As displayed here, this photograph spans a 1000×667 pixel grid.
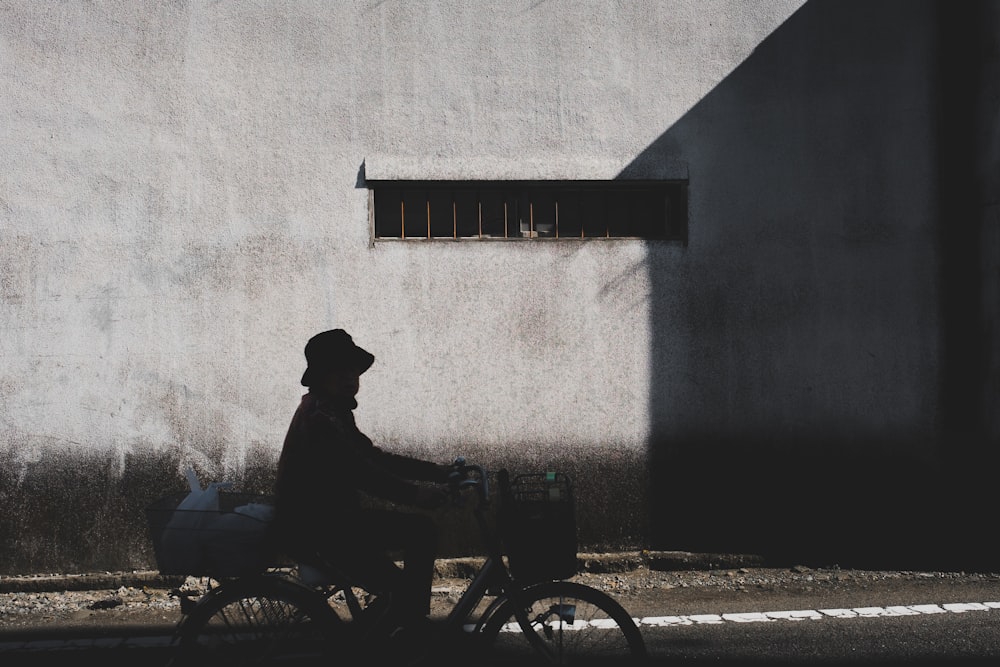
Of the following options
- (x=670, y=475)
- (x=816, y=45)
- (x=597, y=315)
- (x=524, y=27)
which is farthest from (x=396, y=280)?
(x=816, y=45)

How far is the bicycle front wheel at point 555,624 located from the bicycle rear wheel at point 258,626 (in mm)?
691

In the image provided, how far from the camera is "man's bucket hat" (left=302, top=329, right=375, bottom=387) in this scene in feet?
12.1

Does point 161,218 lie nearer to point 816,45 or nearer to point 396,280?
point 396,280

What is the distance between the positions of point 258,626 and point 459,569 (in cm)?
281

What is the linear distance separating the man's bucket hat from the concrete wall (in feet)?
8.65

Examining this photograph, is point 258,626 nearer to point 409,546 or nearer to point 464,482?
point 409,546

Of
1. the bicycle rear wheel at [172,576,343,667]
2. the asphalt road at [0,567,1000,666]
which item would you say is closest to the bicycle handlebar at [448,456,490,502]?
the bicycle rear wheel at [172,576,343,667]

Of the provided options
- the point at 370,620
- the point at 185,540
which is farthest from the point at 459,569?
the point at 185,540

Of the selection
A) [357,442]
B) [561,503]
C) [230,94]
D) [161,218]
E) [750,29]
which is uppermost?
[750,29]

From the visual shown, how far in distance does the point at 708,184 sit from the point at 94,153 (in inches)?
176

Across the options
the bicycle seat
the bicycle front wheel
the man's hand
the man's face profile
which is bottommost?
the bicycle front wheel

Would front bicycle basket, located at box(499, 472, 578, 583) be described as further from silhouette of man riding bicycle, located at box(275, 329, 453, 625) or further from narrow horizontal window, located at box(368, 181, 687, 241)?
narrow horizontal window, located at box(368, 181, 687, 241)

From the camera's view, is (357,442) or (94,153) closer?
(357,442)

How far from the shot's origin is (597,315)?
6480mm
